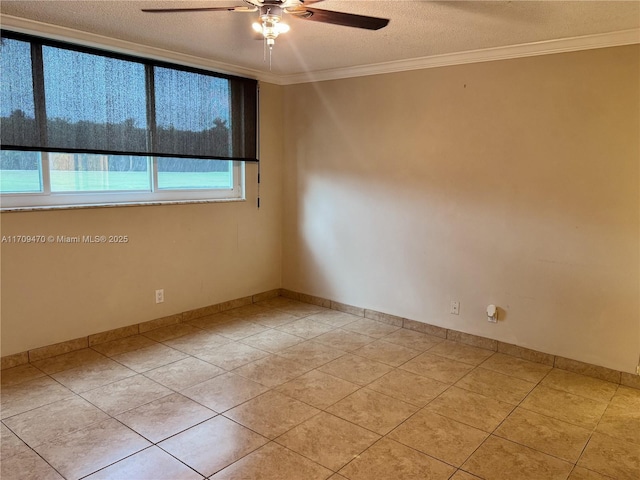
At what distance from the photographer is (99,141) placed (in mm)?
3412

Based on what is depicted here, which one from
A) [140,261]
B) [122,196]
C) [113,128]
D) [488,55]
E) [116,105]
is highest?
[488,55]

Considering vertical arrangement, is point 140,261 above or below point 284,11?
below

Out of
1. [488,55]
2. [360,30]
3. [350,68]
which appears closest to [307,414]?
[360,30]

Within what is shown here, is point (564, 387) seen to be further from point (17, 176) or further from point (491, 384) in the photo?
point (17, 176)

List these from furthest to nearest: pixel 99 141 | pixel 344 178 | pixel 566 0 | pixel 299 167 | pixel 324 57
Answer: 1. pixel 299 167
2. pixel 344 178
3. pixel 324 57
4. pixel 99 141
5. pixel 566 0

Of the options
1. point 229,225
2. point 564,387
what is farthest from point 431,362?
point 229,225

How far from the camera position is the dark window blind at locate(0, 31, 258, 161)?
301cm

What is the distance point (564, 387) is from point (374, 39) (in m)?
2.65

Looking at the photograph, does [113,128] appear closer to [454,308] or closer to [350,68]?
[350,68]

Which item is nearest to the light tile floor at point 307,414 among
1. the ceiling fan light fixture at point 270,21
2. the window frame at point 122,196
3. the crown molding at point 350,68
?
the window frame at point 122,196

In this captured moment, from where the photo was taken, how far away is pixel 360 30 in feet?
9.86

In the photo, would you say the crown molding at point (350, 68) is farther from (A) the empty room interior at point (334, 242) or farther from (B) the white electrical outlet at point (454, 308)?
(B) the white electrical outlet at point (454, 308)

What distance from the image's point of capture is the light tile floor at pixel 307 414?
219 cm

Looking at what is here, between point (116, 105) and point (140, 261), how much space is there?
1218 millimetres
